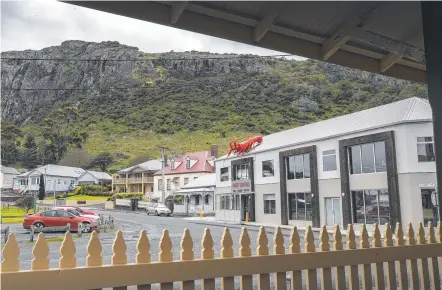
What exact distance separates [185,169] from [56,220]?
79.1 ft

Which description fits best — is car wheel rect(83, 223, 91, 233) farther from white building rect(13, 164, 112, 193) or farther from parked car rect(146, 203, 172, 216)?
parked car rect(146, 203, 172, 216)

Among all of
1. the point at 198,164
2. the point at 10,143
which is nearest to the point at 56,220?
the point at 10,143

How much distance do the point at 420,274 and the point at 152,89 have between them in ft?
150

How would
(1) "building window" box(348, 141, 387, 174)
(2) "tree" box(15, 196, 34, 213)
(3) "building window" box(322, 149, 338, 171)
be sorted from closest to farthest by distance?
1. (1) "building window" box(348, 141, 387, 174)
2. (3) "building window" box(322, 149, 338, 171)
3. (2) "tree" box(15, 196, 34, 213)

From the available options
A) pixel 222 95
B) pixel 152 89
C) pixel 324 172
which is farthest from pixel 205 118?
pixel 324 172

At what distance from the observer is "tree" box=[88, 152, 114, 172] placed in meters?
41.0

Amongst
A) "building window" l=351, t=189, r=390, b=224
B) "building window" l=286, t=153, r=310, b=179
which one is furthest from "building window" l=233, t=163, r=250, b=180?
"building window" l=351, t=189, r=390, b=224

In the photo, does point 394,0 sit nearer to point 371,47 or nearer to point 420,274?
point 371,47

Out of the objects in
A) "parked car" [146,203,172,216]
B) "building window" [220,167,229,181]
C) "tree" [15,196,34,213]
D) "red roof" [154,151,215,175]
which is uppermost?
"red roof" [154,151,215,175]

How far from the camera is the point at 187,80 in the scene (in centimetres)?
4353

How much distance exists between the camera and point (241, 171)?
26.0 meters

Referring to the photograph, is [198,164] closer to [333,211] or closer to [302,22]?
[333,211]

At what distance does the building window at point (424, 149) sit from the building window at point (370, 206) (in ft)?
6.87

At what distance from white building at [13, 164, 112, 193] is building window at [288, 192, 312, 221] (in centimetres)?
1849
